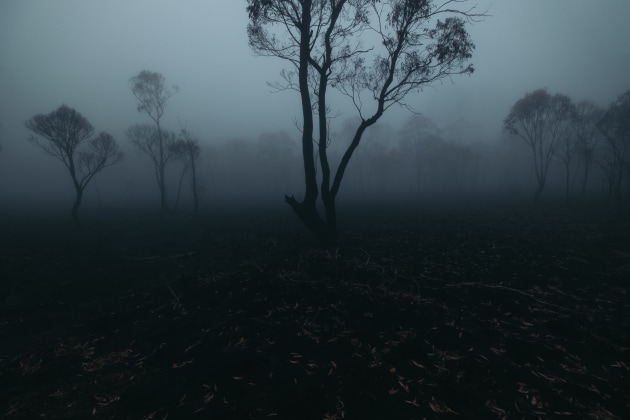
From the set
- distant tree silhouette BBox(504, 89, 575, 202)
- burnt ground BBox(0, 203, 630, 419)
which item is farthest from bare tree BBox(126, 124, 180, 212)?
distant tree silhouette BBox(504, 89, 575, 202)

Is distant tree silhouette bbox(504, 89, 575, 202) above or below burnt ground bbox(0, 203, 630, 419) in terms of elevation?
above

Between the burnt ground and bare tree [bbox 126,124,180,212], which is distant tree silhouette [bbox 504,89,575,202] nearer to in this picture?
the burnt ground

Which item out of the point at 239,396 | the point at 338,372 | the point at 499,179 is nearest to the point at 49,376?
the point at 239,396

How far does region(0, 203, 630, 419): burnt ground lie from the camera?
5.13 m

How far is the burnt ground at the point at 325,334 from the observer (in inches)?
202

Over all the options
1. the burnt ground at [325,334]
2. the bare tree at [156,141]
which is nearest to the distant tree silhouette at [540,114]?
the burnt ground at [325,334]

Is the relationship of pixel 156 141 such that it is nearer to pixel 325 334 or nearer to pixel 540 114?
pixel 325 334

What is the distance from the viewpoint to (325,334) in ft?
24.2

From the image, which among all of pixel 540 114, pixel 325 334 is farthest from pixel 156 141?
pixel 540 114

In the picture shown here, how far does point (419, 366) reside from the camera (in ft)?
19.5

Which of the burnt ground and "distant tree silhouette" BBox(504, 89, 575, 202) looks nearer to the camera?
the burnt ground

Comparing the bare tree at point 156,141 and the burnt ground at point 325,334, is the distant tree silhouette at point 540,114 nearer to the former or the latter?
the burnt ground at point 325,334

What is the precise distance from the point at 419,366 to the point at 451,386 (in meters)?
0.72

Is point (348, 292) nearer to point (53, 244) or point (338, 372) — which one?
point (338, 372)
